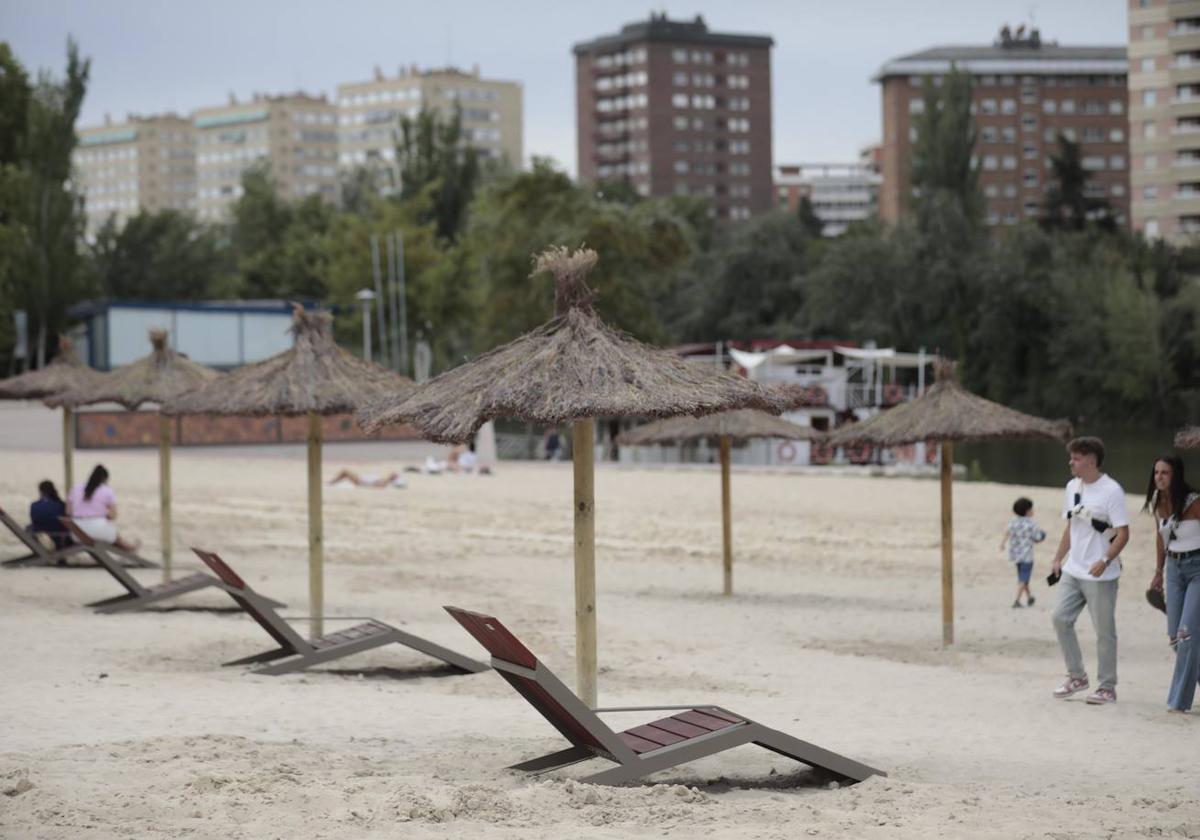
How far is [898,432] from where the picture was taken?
1376 centimetres

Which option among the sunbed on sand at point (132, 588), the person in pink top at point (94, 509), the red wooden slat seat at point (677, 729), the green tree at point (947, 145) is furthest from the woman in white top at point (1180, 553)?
the green tree at point (947, 145)

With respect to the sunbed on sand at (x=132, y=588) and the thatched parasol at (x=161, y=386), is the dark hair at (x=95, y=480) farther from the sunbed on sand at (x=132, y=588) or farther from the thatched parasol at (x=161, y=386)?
the sunbed on sand at (x=132, y=588)

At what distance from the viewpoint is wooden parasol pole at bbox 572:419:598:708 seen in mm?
8328

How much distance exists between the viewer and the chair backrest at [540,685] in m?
6.52

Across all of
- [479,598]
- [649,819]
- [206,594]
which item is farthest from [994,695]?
[206,594]

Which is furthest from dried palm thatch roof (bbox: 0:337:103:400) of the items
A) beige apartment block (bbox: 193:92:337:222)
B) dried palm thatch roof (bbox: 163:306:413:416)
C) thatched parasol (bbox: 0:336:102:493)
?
beige apartment block (bbox: 193:92:337:222)

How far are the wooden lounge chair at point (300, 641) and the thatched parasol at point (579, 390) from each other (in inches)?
70.3

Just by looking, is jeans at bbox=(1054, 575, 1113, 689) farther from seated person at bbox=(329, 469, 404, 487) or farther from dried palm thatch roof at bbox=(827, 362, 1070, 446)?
seated person at bbox=(329, 469, 404, 487)

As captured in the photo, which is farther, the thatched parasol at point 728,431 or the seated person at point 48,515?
the thatched parasol at point 728,431

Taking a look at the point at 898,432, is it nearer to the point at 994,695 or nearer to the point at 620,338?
the point at 994,695

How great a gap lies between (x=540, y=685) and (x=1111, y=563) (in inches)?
168

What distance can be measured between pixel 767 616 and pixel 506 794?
29.6 feet

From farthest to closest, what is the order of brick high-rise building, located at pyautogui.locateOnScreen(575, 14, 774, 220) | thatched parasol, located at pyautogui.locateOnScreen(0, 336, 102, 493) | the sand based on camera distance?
brick high-rise building, located at pyautogui.locateOnScreen(575, 14, 774, 220) < thatched parasol, located at pyautogui.locateOnScreen(0, 336, 102, 493) < the sand

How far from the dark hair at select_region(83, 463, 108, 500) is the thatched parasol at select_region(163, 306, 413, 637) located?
329cm
